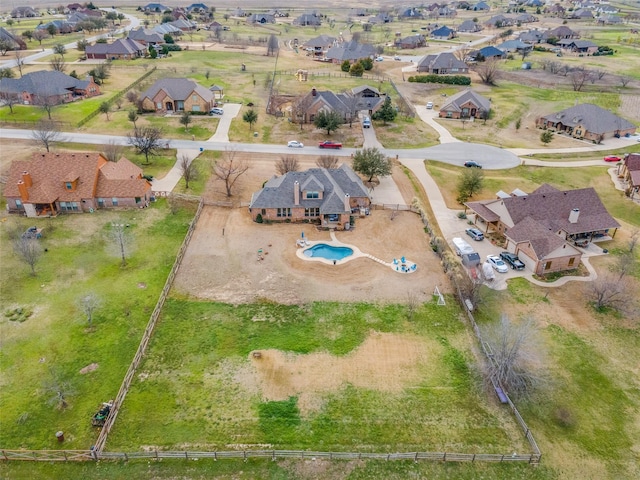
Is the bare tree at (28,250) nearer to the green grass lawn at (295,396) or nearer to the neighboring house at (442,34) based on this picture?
the green grass lawn at (295,396)

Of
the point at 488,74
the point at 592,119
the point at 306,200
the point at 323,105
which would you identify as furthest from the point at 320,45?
the point at 306,200

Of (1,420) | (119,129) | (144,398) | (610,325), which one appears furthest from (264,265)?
(119,129)

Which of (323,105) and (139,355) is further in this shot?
(323,105)

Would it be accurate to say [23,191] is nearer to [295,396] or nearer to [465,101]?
[295,396]

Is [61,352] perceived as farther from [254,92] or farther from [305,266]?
[254,92]

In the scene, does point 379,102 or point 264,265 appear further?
point 379,102

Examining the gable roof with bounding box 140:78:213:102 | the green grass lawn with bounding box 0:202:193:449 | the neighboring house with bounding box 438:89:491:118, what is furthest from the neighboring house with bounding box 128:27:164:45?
the green grass lawn with bounding box 0:202:193:449
